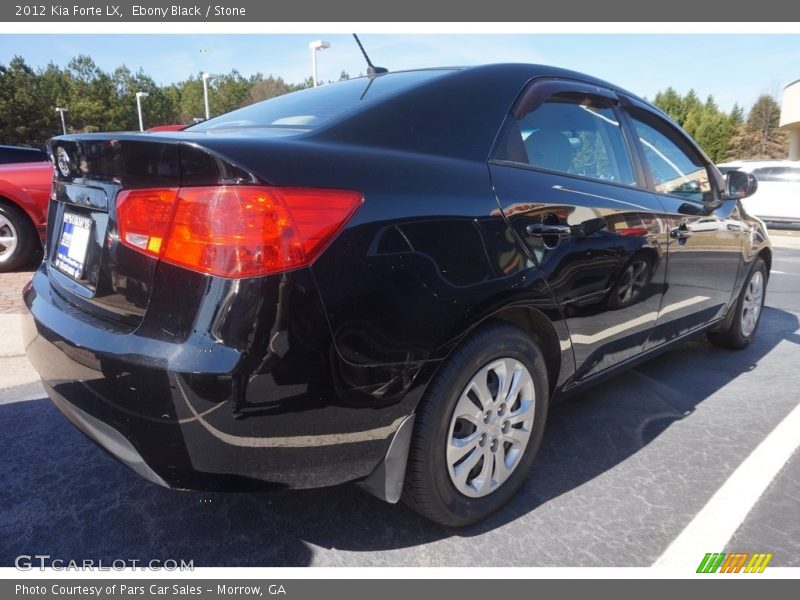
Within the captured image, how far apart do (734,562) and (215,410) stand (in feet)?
5.95

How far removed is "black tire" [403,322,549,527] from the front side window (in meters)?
1.51

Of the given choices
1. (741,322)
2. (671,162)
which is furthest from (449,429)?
(741,322)

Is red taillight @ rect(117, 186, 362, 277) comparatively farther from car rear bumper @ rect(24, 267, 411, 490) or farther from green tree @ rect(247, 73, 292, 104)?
green tree @ rect(247, 73, 292, 104)

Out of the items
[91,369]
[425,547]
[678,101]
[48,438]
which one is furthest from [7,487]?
[678,101]

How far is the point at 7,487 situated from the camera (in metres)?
2.28

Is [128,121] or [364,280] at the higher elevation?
[128,121]

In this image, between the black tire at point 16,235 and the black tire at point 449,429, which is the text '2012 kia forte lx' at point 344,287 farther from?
the black tire at point 16,235

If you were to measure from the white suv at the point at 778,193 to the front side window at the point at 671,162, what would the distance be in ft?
35.9

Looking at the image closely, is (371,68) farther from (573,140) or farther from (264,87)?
(264,87)

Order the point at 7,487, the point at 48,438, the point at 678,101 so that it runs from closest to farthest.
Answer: the point at 7,487 → the point at 48,438 → the point at 678,101

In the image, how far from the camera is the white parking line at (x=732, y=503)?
1993 millimetres

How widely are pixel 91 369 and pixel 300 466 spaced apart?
0.66 m

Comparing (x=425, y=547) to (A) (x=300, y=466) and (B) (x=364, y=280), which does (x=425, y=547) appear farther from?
(B) (x=364, y=280)

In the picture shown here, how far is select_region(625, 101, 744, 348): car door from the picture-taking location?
2.95m
